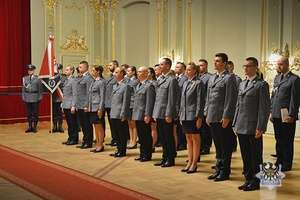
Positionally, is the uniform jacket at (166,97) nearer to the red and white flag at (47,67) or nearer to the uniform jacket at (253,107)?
the uniform jacket at (253,107)

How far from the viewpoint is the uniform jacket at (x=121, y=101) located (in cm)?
635

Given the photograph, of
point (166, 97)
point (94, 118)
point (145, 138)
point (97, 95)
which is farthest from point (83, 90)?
point (166, 97)

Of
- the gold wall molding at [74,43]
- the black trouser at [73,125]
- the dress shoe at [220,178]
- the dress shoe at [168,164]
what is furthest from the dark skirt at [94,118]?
the gold wall molding at [74,43]

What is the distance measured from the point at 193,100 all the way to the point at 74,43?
24.1 ft

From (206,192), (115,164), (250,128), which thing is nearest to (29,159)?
(115,164)

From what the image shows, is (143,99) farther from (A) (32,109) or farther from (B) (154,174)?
(A) (32,109)

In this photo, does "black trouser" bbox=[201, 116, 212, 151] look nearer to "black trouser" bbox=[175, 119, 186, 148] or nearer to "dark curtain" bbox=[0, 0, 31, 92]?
"black trouser" bbox=[175, 119, 186, 148]

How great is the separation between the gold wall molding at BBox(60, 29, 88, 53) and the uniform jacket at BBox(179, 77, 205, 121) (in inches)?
282

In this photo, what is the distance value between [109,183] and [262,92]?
189 cm

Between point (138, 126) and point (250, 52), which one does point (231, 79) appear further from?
point (250, 52)

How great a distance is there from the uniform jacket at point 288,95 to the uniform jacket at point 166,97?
1.27m

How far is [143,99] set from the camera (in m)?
6.20

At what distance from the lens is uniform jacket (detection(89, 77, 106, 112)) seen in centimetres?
675

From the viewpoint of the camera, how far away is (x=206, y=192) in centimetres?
459
